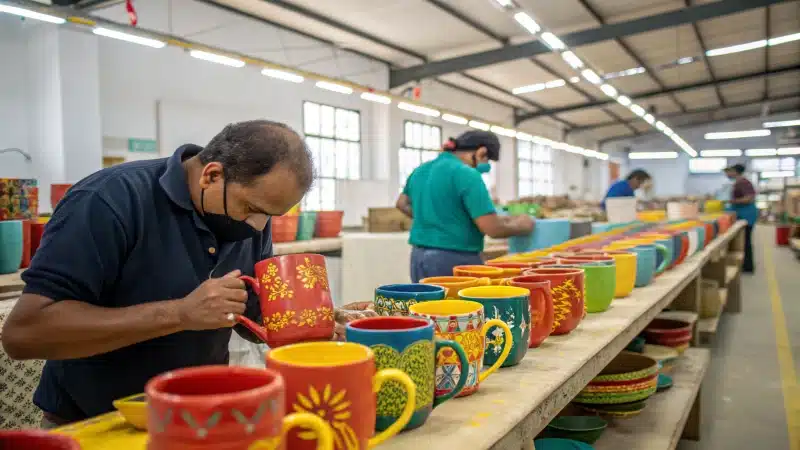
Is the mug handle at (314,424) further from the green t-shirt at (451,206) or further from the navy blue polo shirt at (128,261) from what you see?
the green t-shirt at (451,206)

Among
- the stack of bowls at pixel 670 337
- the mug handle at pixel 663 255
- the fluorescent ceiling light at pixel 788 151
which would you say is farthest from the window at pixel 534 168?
the mug handle at pixel 663 255

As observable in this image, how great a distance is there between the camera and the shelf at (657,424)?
1741 mm

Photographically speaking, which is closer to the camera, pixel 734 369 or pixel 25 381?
pixel 25 381

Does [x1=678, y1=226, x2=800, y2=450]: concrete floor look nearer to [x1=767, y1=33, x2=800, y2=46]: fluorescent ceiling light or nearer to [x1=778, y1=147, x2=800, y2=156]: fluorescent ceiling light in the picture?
[x1=767, y1=33, x2=800, y2=46]: fluorescent ceiling light

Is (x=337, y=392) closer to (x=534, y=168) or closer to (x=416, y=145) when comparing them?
(x=416, y=145)

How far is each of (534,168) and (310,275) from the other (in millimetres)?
19526

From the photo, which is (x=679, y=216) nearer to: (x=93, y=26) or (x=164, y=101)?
(x=93, y=26)

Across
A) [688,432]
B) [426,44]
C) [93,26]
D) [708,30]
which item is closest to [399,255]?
[688,432]

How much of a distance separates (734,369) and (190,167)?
159 inches

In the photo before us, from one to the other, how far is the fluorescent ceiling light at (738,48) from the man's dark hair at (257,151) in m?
13.1

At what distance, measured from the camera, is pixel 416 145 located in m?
13.7

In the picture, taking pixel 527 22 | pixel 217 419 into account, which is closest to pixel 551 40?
pixel 527 22

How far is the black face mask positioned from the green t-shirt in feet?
5.34

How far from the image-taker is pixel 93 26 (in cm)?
582
